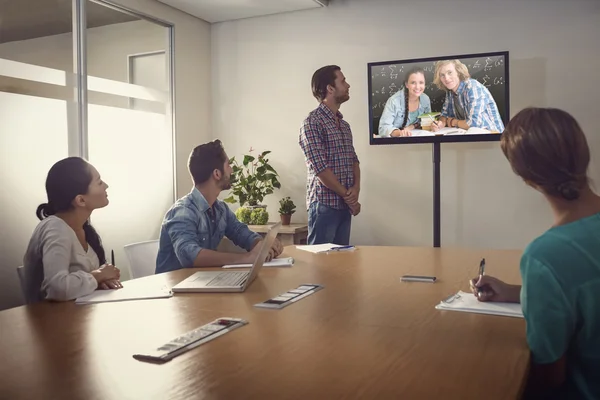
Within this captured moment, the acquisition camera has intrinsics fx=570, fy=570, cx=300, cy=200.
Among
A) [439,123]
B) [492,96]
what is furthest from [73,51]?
[492,96]

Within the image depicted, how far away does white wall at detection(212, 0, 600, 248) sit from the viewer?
4.18m

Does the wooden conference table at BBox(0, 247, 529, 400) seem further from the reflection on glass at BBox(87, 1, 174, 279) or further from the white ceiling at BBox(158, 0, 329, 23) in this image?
the white ceiling at BBox(158, 0, 329, 23)

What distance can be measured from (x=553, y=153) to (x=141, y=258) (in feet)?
6.36

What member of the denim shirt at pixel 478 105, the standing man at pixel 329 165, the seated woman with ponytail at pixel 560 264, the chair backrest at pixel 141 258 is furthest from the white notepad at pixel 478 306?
the denim shirt at pixel 478 105

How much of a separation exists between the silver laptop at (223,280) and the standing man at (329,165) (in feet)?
5.02

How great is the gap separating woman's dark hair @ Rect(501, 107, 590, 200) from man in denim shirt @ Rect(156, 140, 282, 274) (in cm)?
131

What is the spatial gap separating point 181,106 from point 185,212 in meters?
2.77

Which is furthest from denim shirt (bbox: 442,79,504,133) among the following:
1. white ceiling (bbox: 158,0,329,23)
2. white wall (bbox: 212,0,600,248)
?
white ceiling (bbox: 158,0,329,23)

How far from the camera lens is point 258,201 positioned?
16.4 ft

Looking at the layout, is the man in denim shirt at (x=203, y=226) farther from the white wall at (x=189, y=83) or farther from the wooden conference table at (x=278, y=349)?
the white wall at (x=189, y=83)

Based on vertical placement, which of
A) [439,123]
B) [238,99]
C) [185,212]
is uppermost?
[238,99]

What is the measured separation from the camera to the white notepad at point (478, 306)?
1.44 m

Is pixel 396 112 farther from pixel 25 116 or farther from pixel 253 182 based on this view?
pixel 25 116

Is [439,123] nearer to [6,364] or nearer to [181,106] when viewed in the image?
[181,106]
